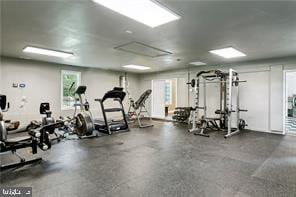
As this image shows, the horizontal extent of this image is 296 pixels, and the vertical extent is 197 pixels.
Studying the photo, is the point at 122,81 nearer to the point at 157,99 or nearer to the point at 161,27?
the point at 157,99

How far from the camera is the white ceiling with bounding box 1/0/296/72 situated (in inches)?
101

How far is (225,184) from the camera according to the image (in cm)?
255

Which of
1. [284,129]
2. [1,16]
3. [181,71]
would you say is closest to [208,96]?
[181,71]

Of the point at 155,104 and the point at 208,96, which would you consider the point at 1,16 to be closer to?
the point at 208,96

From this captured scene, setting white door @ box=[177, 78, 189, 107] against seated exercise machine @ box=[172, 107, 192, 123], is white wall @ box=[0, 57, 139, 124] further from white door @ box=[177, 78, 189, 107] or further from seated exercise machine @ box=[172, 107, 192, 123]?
white door @ box=[177, 78, 189, 107]

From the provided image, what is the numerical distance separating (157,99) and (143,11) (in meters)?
7.47

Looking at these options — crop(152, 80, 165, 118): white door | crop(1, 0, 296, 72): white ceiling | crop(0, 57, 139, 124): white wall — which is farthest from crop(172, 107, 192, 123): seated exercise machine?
crop(0, 57, 139, 124): white wall

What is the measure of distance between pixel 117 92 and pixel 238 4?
4.33 m

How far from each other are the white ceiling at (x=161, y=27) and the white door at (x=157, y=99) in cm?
501

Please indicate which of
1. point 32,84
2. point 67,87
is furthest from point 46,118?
point 67,87

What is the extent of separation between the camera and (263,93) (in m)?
6.42

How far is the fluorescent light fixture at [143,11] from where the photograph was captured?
2.46 m

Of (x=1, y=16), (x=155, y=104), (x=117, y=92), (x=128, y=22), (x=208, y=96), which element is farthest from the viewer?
(x=155, y=104)

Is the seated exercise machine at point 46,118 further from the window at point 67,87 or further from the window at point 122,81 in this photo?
the window at point 122,81
